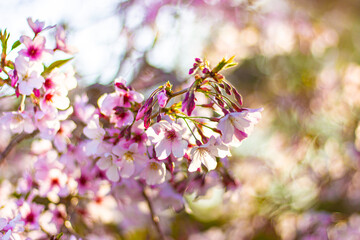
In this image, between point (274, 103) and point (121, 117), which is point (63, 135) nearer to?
point (121, 117)

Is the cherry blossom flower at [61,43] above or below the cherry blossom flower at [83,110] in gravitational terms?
above

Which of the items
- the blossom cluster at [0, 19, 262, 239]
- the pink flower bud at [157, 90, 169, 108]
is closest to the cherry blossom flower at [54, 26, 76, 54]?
the blossom cluster at [0, 19, 262, 239]

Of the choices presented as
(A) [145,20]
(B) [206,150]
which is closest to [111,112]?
(B) [206,150]

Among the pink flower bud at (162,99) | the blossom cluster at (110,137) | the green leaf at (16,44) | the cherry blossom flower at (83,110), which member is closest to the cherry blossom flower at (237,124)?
the blossom cluster at (110,137)

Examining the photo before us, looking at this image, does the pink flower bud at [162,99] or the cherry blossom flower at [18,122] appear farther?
the cherry blossom flower at [18,122]

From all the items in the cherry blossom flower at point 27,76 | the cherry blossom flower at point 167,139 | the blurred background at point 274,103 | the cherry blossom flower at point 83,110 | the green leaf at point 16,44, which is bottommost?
the blurred background at point 274,103

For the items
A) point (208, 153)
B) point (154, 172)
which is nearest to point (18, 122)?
point (154, 172)

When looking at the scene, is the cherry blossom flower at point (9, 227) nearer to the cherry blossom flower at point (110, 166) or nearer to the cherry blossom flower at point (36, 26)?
the cherry blossom flower at point (110, 166)

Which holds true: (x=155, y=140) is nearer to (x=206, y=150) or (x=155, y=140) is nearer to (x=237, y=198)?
(x=206, y=150)
